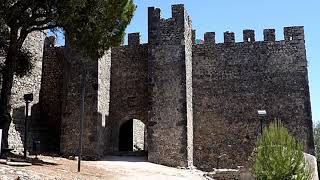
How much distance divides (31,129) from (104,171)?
7.43 metres

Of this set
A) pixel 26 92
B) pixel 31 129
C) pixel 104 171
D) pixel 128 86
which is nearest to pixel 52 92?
pixel 26 92

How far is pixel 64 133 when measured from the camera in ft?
64.4

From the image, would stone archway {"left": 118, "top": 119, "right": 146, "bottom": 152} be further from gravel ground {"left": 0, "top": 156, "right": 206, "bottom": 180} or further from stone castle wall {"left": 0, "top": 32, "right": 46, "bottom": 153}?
stone castle wall {"left": 0, "top": 32, "right": 46, "bottom": 153}

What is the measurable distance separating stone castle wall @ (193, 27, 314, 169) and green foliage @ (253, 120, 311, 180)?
9092mm

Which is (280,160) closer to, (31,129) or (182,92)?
(182,92)

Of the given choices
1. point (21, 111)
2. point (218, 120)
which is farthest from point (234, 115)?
point (21, 111)

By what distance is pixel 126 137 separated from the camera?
23141 millimetres

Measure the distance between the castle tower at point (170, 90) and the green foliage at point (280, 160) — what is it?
751cm

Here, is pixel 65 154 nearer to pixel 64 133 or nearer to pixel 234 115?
pixel 64 133

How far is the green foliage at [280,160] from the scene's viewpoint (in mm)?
10961

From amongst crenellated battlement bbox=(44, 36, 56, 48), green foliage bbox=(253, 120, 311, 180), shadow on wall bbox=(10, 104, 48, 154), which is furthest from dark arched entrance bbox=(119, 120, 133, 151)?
green foliage bbox=(253, 120, 311, 180)

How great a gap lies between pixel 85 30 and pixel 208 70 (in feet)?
27.7

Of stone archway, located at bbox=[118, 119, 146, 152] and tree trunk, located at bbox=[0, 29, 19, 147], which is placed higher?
tree trunk, located at bbox=[0, 29, 19, 147]

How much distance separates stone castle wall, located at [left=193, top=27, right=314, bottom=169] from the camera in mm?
20547
